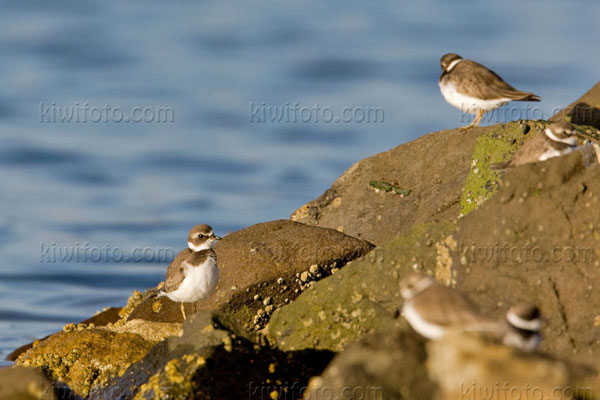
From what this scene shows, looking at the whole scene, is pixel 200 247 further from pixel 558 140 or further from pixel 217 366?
pixel 558 140

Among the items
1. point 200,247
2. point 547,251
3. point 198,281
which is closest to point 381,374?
point 547,251

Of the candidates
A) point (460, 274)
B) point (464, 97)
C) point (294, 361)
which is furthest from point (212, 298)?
point (464, 97)

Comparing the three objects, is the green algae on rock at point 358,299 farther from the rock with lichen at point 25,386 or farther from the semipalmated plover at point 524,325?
the rock with lichen at point 25,386

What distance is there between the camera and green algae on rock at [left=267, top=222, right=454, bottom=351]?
905 cm

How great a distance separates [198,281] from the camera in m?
11.5

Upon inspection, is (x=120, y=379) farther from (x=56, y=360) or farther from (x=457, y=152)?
(x=457, y=152)

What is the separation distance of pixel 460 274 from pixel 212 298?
15.8 feet

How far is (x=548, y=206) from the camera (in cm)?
859

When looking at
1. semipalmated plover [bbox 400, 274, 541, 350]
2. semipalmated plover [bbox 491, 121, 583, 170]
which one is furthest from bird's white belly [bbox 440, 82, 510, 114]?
semipalmated plover [bbox 400, 274, 541, 350]

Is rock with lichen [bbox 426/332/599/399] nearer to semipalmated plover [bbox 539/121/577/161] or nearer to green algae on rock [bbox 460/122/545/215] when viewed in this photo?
semipalmated plover [bbox 539/121/577/161]

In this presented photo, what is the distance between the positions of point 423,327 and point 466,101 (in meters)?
8.09

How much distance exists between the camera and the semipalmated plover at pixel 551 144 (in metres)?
9.94

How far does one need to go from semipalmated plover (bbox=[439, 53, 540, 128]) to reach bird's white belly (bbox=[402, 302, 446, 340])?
761cm

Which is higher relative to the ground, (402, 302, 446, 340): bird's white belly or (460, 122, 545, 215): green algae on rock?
(460, 122, 545, 215): green algae on rock
